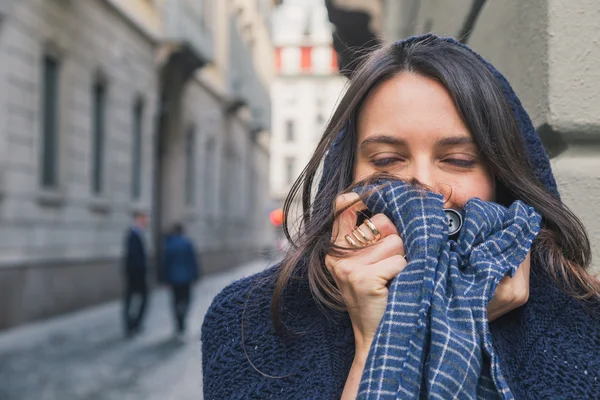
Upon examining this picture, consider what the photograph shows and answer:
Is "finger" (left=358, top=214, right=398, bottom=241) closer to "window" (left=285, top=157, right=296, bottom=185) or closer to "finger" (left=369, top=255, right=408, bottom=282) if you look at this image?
"finger" (left=369, top=255, right=408, bottom=282)

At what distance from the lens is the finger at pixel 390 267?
4.72 feet

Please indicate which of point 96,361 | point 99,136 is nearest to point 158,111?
point 99,136

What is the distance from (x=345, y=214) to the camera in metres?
1.61

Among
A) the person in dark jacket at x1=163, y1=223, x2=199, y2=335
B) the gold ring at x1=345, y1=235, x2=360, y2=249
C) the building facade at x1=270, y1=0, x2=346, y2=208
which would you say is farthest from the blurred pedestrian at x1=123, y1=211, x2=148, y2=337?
the building facade at x1=270, y1=0, x2=346, y2=208

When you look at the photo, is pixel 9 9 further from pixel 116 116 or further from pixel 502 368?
pixel 502 368

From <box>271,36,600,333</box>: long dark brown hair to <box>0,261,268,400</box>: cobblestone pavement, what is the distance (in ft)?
19.2

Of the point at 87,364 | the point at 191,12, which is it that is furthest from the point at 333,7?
the point at 191,12

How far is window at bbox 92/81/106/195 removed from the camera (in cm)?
1529

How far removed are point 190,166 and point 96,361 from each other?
14637 mm

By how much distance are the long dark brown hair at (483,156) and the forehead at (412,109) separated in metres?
0.02

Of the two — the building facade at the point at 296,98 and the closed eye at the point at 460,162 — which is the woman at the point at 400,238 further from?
the building facade at the point at 296,98

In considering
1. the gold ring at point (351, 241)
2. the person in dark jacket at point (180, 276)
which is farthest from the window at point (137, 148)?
the gold ring at point (351, 241)

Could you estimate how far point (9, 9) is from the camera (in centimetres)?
1117

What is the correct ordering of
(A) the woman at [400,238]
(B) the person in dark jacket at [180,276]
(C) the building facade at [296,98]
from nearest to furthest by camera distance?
1. (A) the woman at [400,238]
2. (B) the person in dark jacket at [180,276]
3. (C) the building facade at [296,98]
